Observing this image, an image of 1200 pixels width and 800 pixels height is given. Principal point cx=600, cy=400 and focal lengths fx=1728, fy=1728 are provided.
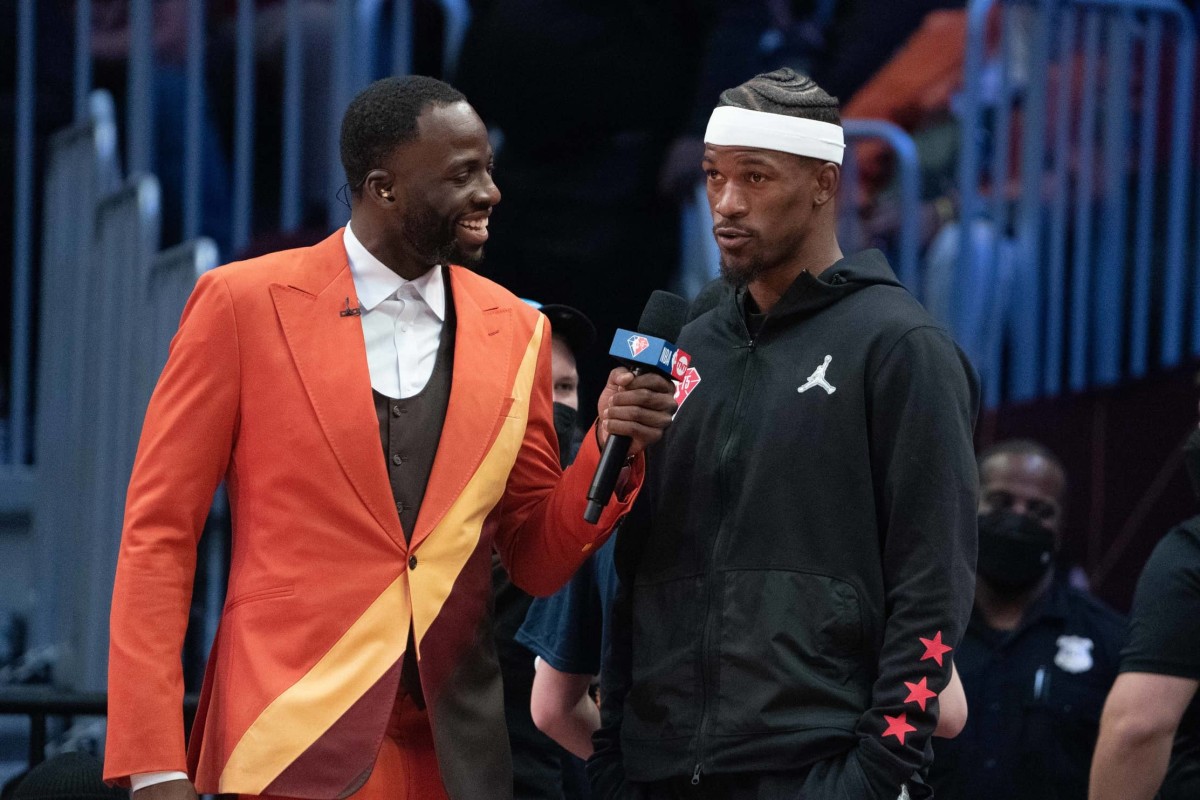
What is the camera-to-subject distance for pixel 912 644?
2.50 metres

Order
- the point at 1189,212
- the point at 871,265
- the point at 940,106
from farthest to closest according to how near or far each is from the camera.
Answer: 1. the point at 940,106
2. the point at 1189,212
3. the point at 871,265

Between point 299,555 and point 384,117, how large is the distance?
27.8 inches

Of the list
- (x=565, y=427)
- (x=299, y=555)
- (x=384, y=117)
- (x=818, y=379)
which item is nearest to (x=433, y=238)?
(x=384, y=117)

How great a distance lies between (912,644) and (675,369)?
61cm

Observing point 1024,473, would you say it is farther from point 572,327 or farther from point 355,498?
point 355,498

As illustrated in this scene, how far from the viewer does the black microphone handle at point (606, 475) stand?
2.54 meters

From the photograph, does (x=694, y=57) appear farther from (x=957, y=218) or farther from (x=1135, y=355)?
(x=1135, y=355)

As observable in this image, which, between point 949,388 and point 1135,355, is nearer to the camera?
point 949,388

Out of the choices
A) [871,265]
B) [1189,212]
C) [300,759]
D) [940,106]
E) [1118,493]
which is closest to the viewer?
[300,759]

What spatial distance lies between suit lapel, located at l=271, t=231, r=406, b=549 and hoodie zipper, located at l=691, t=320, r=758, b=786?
477 millimetres

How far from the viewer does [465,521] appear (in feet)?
8.82

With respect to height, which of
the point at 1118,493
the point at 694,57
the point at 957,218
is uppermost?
the point at 694,57

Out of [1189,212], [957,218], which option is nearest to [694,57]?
[957,218]

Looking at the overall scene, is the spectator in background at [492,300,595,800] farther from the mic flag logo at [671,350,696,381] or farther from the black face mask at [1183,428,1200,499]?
the black face mask at [1183,428,1200,499]
